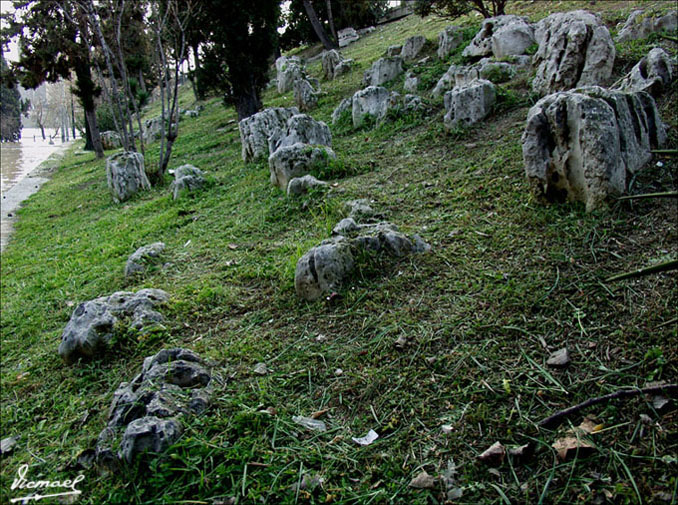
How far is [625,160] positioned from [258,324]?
3.05 metres

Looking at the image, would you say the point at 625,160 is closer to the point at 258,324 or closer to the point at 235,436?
the point at 258,324

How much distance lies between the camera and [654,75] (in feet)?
16.0

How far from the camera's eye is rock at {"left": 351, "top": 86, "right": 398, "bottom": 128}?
8.22m

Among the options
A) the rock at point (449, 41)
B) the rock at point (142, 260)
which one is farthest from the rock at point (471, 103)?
the rock at point (449, 41)

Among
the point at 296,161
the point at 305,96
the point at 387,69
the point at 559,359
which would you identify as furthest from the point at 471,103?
the point at 305,96

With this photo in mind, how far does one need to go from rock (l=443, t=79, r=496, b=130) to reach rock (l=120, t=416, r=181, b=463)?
5289 millimetres

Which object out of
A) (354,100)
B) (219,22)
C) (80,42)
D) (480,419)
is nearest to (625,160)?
(480,419)


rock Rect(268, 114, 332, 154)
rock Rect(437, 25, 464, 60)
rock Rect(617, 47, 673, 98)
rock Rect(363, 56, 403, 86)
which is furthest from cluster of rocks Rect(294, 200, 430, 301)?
rock Rect(437, 25, 464, 60)

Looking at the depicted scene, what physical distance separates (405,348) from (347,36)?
23.8 metres

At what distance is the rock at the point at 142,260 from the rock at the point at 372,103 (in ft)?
14.8

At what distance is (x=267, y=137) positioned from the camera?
9.07 meters

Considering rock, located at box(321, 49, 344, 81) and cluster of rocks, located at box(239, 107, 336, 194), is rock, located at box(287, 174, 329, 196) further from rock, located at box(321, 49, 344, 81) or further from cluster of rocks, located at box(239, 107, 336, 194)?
rock, located at box(321, 49, 344, 81)

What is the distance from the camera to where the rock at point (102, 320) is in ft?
11.8

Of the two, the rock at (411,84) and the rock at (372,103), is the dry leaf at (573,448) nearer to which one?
the rock at (372,103)
